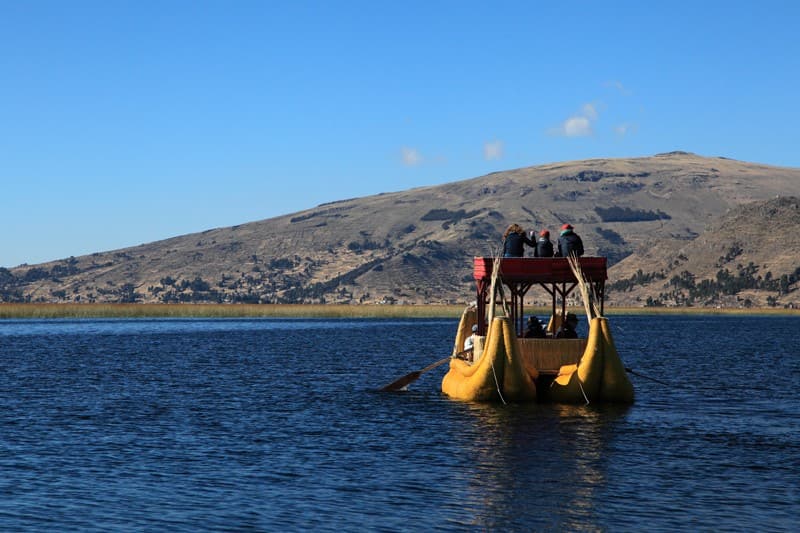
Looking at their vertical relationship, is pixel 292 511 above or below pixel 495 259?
below

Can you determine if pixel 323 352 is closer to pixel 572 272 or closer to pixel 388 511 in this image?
pixel 572 272

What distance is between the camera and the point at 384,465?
26.6 meters

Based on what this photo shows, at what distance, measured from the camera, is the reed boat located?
36062 millimetres

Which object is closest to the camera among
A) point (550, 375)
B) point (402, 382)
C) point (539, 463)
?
point (539, 463)

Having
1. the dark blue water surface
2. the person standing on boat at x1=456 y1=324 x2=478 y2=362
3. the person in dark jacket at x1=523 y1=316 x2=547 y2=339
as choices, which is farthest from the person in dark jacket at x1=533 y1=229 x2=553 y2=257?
the dark blue water surface

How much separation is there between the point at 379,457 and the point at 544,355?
12239mm

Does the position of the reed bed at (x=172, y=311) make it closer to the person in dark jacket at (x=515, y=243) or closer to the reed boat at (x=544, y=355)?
the person in dark jacket at (x=515, y=243)

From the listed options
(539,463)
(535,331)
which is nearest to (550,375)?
(535,331)

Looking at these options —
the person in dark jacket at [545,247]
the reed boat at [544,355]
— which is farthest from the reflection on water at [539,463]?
the person in dark jacket at [545,247]

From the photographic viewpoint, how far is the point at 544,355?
127 feet

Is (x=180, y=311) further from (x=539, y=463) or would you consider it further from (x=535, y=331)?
(x=539, y=463)

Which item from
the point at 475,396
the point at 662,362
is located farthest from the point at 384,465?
the point at 662,362

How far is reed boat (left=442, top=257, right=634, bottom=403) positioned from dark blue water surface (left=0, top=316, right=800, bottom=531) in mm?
686

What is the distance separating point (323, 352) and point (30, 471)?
5509cm
